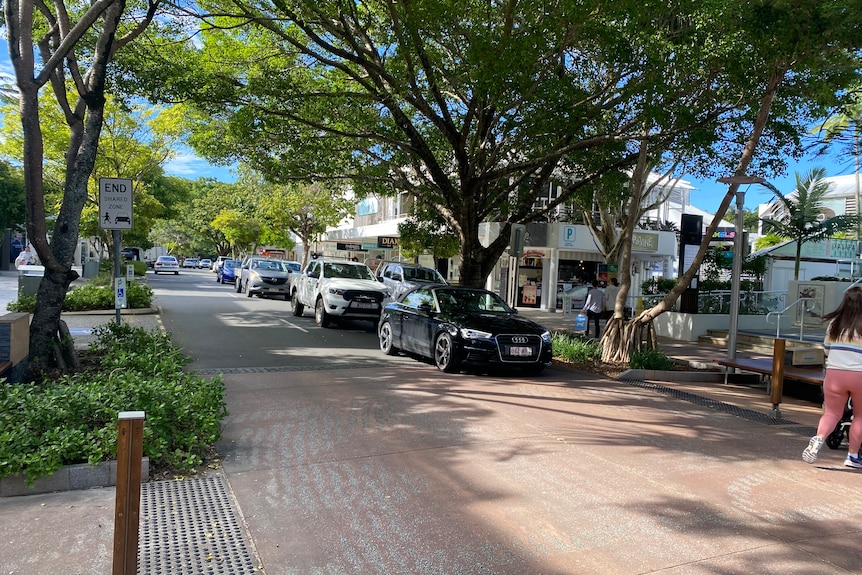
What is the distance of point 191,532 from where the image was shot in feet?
14.0

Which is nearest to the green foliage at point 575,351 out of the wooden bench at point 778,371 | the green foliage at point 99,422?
the wooden bench at point 778,371

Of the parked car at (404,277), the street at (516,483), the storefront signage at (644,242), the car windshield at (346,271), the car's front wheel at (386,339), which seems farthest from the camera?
the storefront signage at (644,242)

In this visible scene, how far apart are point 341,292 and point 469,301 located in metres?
5.27

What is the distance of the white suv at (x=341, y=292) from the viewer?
16.2 metres

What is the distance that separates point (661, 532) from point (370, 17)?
11313 mm

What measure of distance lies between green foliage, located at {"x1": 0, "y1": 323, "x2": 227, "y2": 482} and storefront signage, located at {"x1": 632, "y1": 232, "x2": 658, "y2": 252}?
25173 millimetres

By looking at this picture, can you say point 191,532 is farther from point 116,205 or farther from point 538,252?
point 538,252

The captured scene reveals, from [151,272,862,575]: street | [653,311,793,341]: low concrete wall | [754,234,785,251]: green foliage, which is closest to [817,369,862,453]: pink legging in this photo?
[151,272,862,575]: street

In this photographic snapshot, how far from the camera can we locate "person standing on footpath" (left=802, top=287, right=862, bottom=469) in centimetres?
600

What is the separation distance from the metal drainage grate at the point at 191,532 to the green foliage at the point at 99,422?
0.37 m

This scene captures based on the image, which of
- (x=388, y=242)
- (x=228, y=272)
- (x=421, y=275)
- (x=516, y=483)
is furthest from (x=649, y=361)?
(x=228, y=272)

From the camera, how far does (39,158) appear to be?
24.2 ft

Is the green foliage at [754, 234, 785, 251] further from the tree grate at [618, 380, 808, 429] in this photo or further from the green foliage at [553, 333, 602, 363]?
the tree grate at [618, 380, 808, 429]

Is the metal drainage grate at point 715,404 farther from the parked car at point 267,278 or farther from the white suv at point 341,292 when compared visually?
the parked car at point 267,278
